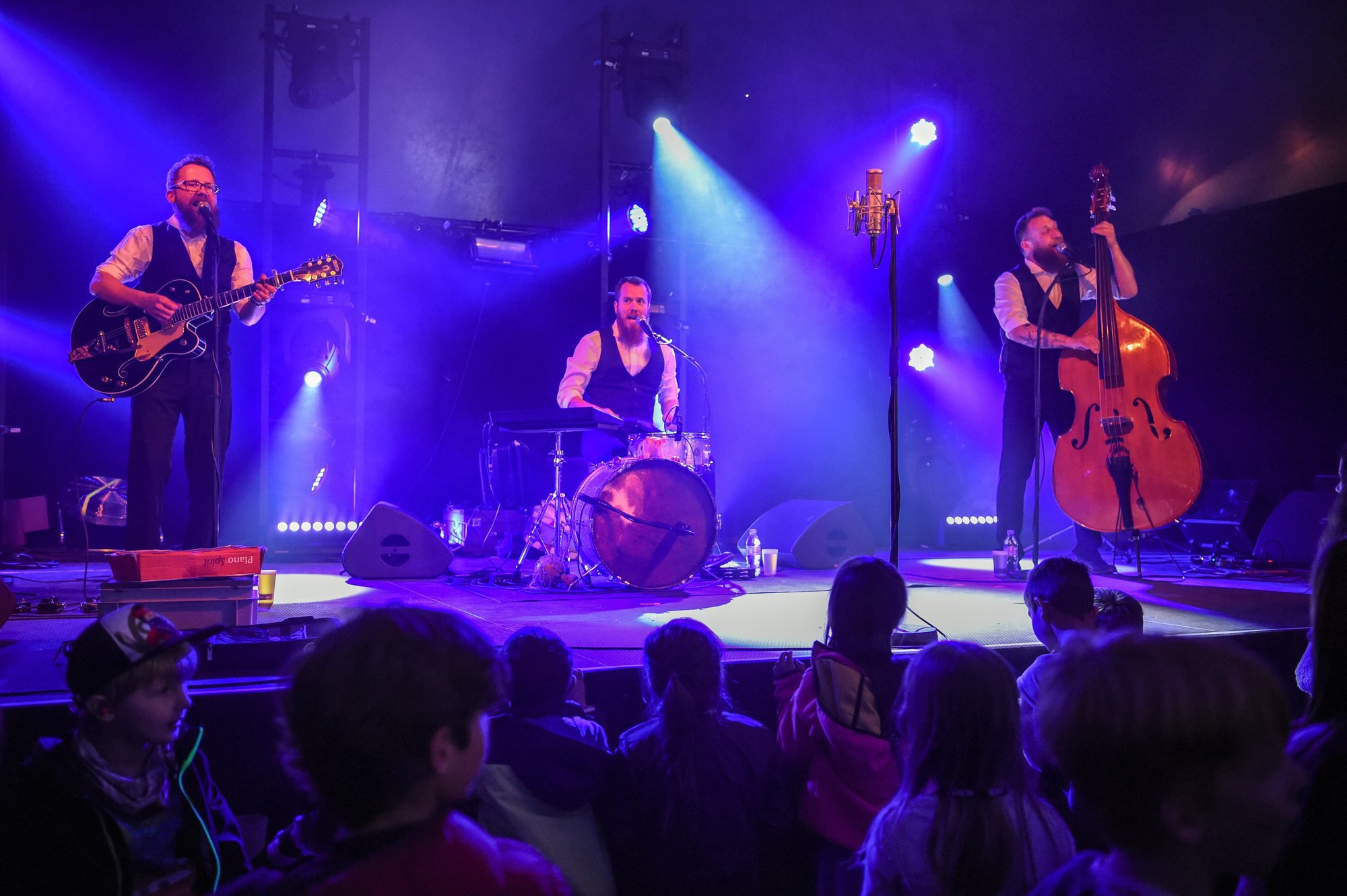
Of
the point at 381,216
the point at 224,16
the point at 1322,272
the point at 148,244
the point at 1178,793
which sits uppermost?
the point at 224,16

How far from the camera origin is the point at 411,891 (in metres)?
1.21

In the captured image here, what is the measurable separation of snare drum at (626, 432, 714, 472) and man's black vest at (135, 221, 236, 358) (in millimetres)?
2374

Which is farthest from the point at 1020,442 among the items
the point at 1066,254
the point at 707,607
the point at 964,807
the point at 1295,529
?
the point at 964,807

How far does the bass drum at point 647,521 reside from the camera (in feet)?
18.4

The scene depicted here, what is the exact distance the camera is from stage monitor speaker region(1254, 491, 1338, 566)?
22.0 feet

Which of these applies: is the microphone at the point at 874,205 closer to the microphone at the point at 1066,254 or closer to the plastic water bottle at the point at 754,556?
the microphone at the point at 1066,254

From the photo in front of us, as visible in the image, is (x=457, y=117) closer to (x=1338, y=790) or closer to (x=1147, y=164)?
(x=1147, y=164)

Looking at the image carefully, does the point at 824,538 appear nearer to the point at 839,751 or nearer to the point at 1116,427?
the point at 1116,427

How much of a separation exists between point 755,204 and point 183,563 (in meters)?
7.61

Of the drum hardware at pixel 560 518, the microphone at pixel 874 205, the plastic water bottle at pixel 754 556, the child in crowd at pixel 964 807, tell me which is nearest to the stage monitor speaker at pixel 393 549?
the drum hardware at pixel 560 518

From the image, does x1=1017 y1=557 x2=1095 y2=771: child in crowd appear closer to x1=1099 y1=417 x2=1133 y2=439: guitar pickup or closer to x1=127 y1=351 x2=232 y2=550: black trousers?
x1=1099 y1=417 x2=1133 y2=439: guitar pickup

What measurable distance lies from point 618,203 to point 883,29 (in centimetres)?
344

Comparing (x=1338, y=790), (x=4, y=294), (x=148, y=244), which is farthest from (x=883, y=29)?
(x=1338, y=790)

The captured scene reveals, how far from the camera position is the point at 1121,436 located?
538 cm
